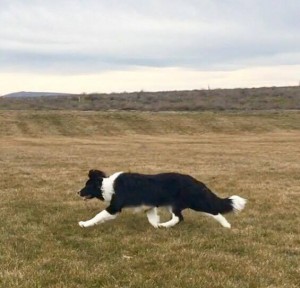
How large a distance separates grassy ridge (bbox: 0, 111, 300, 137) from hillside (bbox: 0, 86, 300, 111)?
7446mm

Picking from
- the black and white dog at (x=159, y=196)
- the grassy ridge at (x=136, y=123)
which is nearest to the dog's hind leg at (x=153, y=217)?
the black and white dog at (x=159, y=196)

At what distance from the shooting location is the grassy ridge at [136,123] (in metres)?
39.7

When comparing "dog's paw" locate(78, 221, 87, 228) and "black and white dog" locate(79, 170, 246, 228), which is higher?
"black and white dog" locate(79, 170, 246, 228)

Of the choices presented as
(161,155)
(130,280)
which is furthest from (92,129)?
(130,280)

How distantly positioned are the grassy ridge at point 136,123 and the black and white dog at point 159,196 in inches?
1169

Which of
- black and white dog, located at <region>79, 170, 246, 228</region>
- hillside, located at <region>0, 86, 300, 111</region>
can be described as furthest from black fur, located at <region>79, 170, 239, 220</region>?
hillside, located at <region>0, 86, 300, 111</region>

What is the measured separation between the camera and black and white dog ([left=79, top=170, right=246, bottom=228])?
8594mm

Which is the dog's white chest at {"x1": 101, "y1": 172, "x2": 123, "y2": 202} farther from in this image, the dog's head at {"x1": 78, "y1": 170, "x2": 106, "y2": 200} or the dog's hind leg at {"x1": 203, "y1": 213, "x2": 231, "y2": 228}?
the dog's hind leg at {"x1": 203, "y1": 213, "x2": 231, "y2": 228}

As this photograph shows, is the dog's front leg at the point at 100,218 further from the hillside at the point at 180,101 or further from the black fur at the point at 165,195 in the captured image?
the hillside at the point at 180,101

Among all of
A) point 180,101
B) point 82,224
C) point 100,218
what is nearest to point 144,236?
point 100,218

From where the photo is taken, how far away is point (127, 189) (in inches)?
341

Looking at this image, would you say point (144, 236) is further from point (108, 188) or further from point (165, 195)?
point (108, 188)

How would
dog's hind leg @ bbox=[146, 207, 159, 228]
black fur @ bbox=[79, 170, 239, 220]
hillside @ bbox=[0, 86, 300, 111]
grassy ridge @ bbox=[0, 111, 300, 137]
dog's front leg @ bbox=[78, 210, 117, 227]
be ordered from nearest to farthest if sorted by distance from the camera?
black fur @ bbox=[79, 170, 239, 220], dog's front leg @ bbox=[78, 210, 117, 227], dog's hind leg @ bbox=[146, 207, 159, 228], grassy ridge @ bbox=[0, 111, 300, 137], hillside @ bbox=[0, 86, 300, 111]

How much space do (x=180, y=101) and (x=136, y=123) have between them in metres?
16.8
